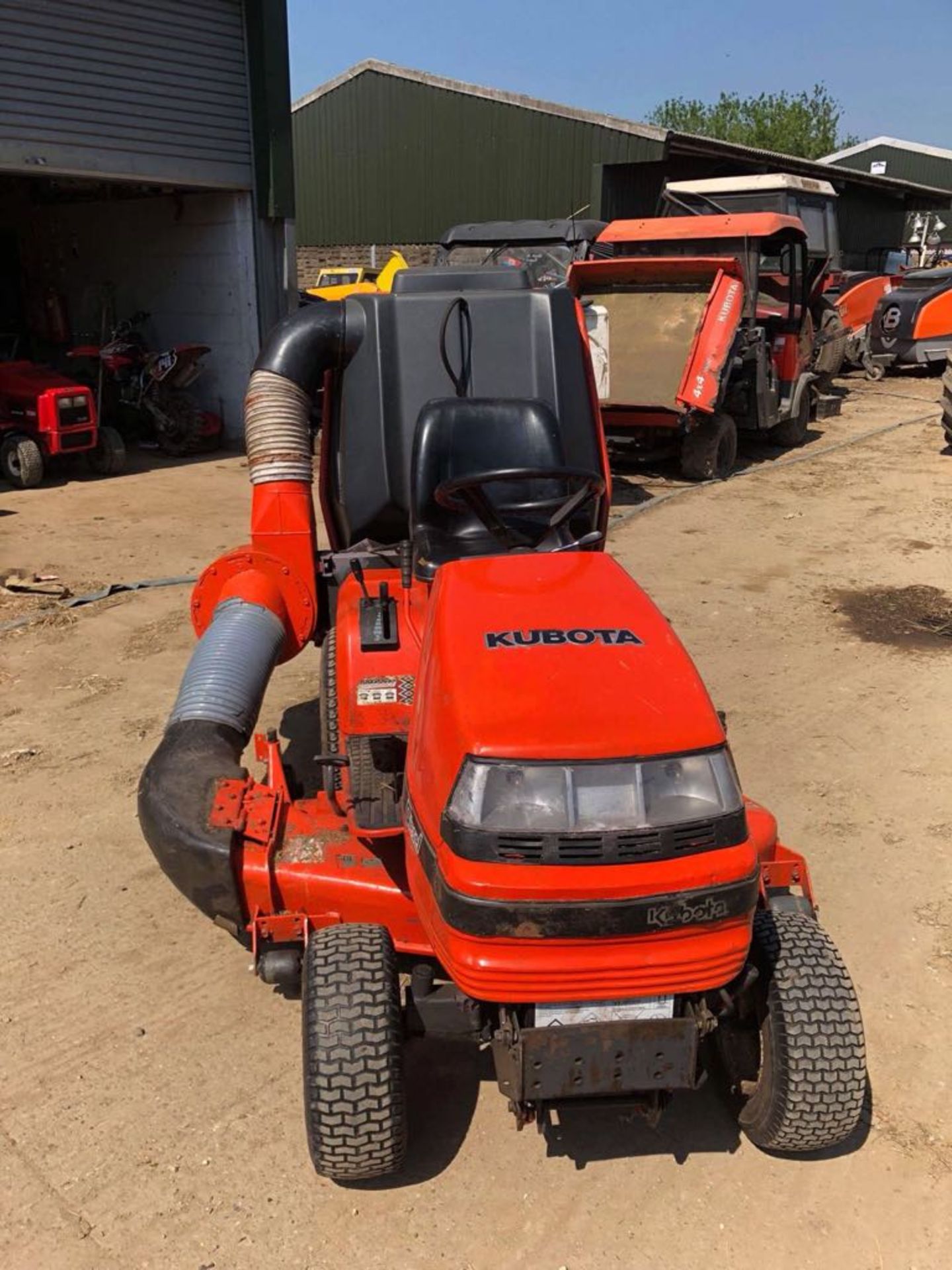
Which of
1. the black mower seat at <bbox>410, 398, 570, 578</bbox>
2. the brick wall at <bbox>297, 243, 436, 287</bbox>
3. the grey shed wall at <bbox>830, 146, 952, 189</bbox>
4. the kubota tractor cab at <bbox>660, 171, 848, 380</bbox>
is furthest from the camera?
the grey shed wall at <bbox>830, 146, 952, 189</bbox>

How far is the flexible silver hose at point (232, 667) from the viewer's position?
9.72 ft

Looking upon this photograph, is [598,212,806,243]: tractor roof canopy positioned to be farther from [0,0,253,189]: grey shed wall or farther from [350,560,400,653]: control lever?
[350,560,400,653]: control lever

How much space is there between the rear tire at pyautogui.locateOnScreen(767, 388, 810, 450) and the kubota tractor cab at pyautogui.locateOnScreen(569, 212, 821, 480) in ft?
1.55

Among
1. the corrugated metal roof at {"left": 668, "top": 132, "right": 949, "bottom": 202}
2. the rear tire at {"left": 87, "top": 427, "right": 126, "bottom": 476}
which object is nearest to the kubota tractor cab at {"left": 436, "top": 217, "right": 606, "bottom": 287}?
the rear tire at {"left": 87, "top": 427, "right": 126, "bottom": 476}

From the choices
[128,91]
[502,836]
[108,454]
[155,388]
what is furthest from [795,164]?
[502,836]

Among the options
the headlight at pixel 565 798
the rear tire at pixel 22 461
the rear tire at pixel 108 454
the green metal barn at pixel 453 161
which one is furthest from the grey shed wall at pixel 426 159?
the headlight at pixel 565 798

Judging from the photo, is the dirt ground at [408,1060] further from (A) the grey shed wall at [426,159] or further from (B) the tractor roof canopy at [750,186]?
(A) the grey shed wall at [426,159]

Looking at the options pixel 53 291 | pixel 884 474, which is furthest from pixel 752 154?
pixel 53 291

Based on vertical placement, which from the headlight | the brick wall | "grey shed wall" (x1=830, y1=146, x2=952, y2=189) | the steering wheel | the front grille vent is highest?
"grey shed wall" (x1=830, y1=146, x2=952, y2=189)

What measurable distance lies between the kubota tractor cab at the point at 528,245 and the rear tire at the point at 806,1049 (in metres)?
9.44

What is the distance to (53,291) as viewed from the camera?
12.7m

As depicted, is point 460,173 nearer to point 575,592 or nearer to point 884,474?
point 884,474

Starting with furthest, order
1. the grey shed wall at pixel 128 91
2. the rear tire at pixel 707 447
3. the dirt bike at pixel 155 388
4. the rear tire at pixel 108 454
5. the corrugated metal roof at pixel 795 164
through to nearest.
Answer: the corrugated metal roof at pixel 795 164 < the dirt bike at pixel 155 388 < the rear tire at pixel 108 454 < the rear tire at pixel 707 447 < the grey shed wall at pixel 128 91

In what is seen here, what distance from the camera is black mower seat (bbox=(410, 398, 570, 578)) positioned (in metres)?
2.96
